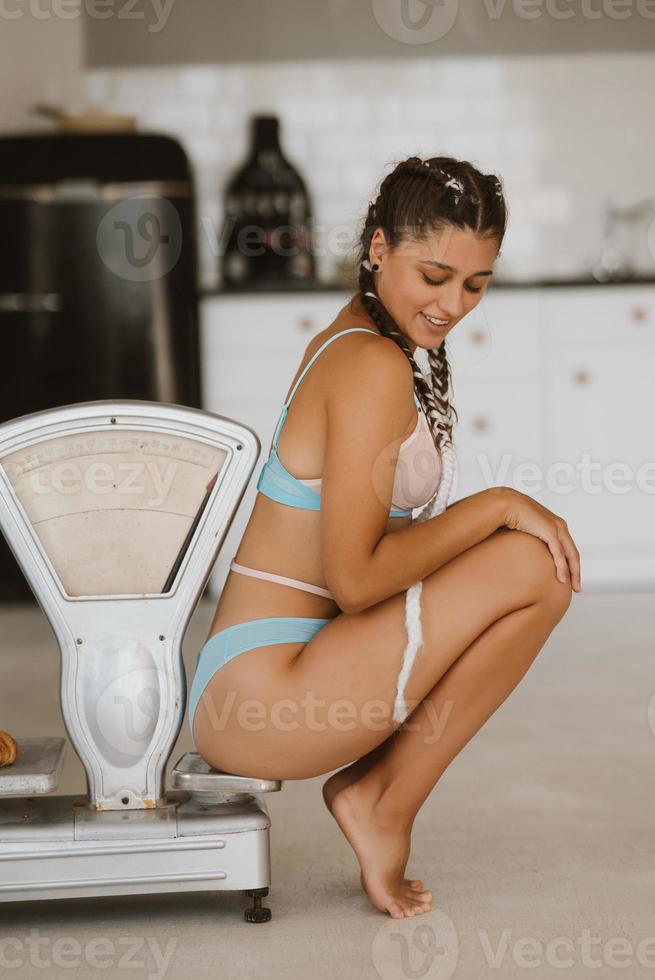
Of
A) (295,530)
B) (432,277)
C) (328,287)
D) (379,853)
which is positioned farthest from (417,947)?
(328,287)

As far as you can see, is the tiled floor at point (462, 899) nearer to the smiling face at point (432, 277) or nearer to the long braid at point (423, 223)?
the long braid at point (423, 223)

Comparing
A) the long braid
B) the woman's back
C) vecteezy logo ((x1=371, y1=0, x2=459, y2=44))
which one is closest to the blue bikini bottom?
the woman's back

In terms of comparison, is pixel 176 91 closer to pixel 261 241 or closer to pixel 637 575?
pixel 261 241

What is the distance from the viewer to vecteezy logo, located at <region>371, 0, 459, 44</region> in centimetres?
482

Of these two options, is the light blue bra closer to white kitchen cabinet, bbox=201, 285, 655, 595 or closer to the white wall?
white kitchen cabinet, bbox=201, 285, 655, 595

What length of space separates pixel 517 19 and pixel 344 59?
0.65m

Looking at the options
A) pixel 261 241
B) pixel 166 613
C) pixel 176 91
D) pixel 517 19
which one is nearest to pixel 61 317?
pixel 261 241

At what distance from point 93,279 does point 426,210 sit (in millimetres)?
2737

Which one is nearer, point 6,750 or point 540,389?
point 6,750

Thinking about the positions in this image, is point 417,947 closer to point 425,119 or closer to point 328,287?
point 328,287

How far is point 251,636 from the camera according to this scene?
164cm

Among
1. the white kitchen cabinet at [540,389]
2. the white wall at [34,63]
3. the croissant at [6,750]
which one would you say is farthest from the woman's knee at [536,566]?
the white wall at [34,63]

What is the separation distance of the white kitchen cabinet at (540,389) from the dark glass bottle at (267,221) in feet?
1.44

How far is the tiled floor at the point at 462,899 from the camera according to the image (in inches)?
59.8
